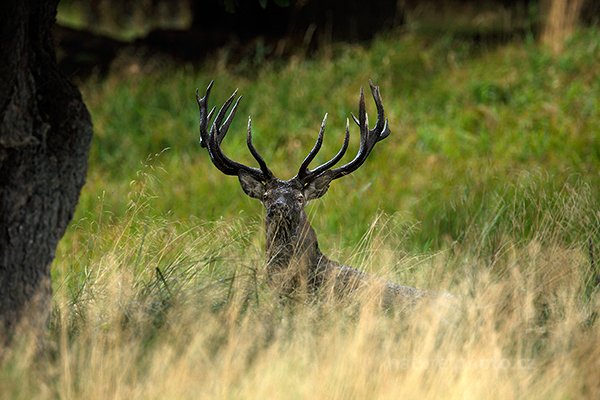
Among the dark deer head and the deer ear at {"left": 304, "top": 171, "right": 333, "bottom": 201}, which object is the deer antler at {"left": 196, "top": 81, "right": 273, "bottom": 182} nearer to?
the dark deer head

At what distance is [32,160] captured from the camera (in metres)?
5.43

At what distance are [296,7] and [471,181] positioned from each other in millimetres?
5920

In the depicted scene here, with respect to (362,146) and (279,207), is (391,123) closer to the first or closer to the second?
(362,146)

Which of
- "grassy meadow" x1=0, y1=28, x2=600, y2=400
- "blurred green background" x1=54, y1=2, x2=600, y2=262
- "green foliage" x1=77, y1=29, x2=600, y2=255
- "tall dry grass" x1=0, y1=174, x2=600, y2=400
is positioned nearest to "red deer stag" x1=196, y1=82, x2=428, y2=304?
"grassy meadow" x1=0, y1=28, x2=600, y2=400

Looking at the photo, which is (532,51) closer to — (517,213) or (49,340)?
(517,213)

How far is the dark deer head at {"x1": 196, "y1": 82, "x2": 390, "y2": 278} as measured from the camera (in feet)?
23.4

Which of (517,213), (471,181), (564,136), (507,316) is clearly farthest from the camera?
(564,136)

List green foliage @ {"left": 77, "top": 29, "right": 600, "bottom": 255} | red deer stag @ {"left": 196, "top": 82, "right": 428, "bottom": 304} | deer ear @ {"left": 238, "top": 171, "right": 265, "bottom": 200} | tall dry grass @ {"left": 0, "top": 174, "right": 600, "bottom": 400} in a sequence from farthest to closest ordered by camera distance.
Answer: green foliage @ {"left": 77, "top": 29, "right": 600, "bottom": 255} < deer ear @ {"left": 238, "top": 171, "right": 265, "bottom": 200} < red deer stag @ {"left": 196, "top": 82, "right": 428, "bottom": 304} < tall dry grass @ {"left": 0, "top": 174, "right": 600, "bottom": 400}

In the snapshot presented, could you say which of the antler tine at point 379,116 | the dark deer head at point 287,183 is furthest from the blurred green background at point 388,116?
the dark deer head at point 287,183

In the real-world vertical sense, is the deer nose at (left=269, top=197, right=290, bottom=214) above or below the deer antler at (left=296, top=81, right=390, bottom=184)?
below

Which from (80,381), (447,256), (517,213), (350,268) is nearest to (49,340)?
(80,381)

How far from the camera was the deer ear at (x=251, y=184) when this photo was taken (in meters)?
7.36

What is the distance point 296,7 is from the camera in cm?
1521

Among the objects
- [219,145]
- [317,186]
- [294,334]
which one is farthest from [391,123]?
[294,334]
